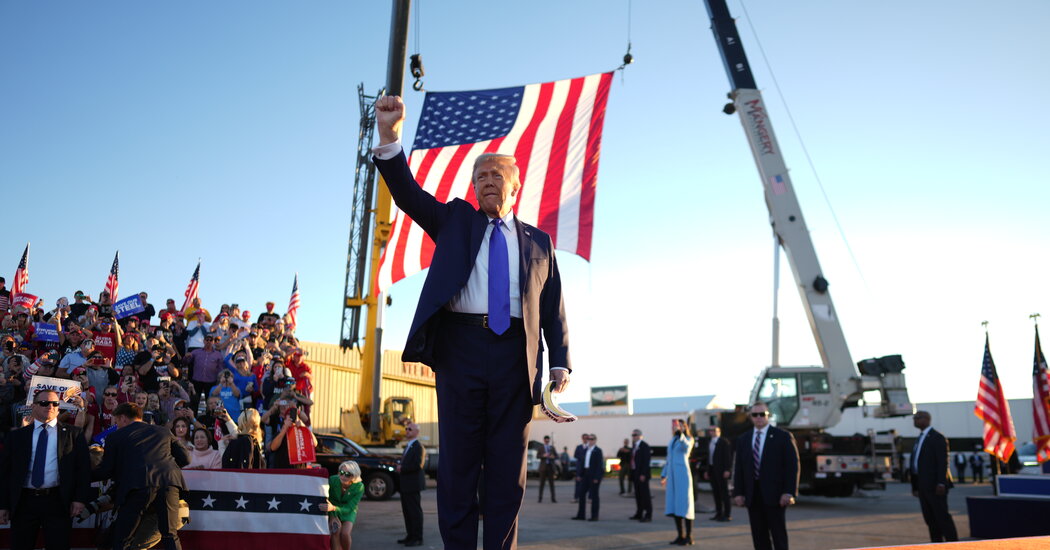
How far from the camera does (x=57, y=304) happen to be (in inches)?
473

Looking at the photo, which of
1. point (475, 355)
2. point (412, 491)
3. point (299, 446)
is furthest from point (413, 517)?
point (475, 355)

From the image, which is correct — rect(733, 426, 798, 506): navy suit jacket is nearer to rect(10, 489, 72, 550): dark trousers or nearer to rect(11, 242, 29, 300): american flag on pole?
rect(10, 489, 72, 550): dark trousers

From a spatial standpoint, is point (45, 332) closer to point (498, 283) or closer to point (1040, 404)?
point (498, 283)

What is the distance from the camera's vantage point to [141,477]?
5738mm

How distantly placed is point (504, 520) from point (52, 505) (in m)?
5.33

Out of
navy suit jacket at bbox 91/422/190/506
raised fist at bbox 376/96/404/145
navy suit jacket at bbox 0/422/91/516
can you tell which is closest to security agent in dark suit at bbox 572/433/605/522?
navy suit jacket at bbox 91/422/190/506

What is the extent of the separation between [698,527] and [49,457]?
9359 mm

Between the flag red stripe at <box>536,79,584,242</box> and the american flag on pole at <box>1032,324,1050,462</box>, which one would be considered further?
the american flag on pole at <box>1032,324,1050,462</box>

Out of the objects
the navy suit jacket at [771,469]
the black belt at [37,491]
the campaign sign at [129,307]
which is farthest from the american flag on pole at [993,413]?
the campaign sign at [129,307]

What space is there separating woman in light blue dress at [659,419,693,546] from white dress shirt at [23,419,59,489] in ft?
23.3

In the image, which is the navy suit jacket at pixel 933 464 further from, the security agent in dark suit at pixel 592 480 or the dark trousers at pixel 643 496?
the security agent in dark suit at pixel 592 480

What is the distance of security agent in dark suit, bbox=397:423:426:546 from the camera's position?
910 cm

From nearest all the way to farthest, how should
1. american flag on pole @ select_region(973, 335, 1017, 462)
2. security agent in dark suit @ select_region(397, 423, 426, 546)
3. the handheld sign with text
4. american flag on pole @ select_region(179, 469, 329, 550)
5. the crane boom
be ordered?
american flag on pole @ select_region(179, 469, 329, 550)
the handheld sign with text
security agent in dark suit @ select_region(397, 423, 426, 546)
american flag on pole @ select_region(973, 335, 1017, 462)
the crane boom

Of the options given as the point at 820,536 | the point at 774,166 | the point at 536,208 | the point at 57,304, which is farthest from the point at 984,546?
the point at 774,166
